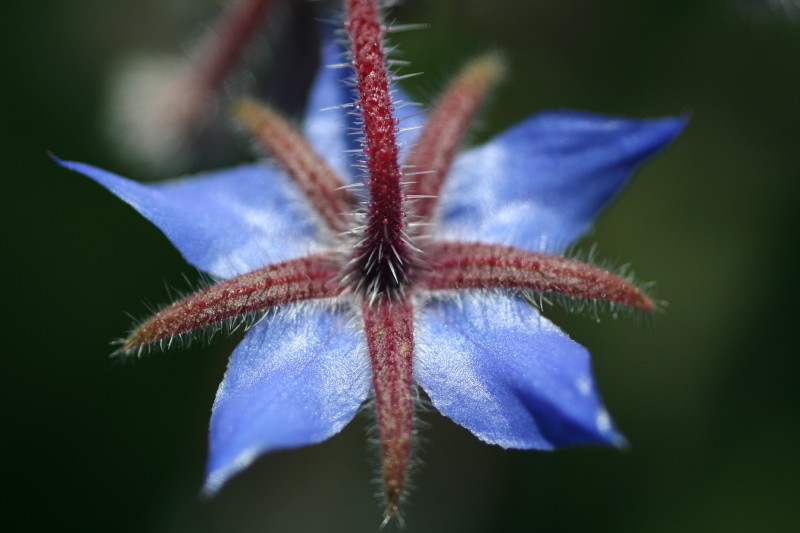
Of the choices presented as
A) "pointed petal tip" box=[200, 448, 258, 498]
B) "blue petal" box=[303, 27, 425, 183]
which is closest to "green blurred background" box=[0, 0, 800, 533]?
"blue petal" box=[303, 27, 425, 183]

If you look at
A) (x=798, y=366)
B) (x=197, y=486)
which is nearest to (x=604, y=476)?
(x=798, y=366)

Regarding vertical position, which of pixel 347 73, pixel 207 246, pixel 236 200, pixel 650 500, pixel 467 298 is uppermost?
pixel 347 73

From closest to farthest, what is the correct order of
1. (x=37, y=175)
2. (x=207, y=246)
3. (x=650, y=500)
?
(x=207, y=246) < (x=650, y=500) < (x=37, y=175)

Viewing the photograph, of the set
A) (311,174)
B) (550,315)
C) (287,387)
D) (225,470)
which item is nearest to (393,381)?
(287,387)

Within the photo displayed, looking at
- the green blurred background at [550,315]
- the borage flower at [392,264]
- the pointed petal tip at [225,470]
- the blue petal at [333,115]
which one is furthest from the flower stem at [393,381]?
the green blurred background at [550,315]

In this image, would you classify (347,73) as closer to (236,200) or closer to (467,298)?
(236,200)

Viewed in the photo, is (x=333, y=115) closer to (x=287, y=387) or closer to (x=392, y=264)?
(x=392, y=264)

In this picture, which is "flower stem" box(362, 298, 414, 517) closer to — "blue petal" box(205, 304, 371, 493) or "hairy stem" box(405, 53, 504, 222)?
"blue petal" box(205, 304, 371, 493)
